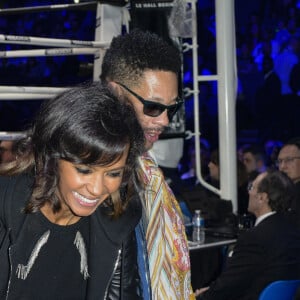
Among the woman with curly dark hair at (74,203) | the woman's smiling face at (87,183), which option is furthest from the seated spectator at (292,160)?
the woman's smiling face at (87,183)

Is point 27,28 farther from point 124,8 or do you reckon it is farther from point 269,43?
point 124,8

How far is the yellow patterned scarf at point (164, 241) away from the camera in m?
1.83

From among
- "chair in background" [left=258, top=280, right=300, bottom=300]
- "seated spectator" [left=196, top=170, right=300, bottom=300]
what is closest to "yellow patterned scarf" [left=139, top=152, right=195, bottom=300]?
"chair in background" [left=258, top=280, right=300, bottom=300]

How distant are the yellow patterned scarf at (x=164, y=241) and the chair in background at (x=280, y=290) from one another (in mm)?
1287

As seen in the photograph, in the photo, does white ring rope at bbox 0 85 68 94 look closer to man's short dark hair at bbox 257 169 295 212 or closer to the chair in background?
the chair in background

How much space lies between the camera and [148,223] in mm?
1871

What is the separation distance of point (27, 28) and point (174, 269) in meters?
7.69

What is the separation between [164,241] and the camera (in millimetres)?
1864

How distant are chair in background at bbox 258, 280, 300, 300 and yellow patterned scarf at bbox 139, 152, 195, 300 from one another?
1287mm

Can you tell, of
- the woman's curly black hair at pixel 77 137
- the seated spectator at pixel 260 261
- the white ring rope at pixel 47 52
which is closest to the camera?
the woman's curly black hair at pixel 77 137

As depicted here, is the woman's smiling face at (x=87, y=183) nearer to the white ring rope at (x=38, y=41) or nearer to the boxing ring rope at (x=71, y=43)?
the boxing ring rope at (x=71, y=43)

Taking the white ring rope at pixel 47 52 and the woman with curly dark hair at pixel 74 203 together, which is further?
the white ring rope at pixel 47 52

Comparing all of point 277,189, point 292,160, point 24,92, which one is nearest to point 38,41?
point 24,92

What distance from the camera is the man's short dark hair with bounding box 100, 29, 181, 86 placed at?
1.99 metres
